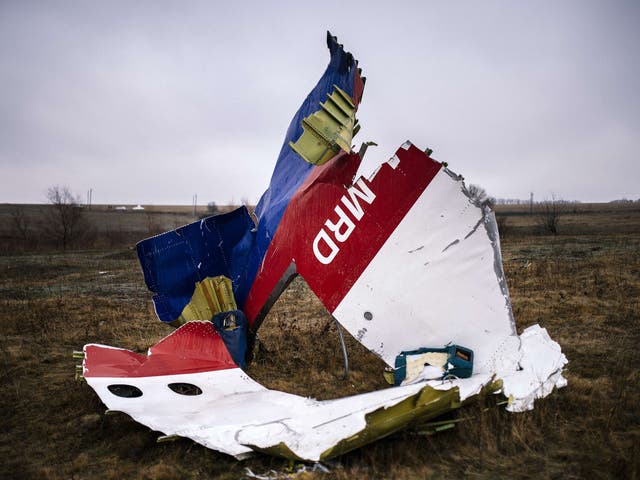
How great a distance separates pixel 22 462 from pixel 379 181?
3923mm

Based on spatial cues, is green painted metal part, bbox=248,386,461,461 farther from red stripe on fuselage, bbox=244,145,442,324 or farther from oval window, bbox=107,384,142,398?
oval window, bbox=107,384,142,398

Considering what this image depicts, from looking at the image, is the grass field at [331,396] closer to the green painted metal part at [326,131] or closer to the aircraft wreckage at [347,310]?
the aircraft wreckage at [347,310]

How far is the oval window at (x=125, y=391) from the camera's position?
4109 millimetres

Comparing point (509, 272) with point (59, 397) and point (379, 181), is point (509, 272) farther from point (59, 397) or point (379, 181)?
point (59, 397)

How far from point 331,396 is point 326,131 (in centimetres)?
287

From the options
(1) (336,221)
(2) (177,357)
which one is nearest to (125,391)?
(2) (177,357)

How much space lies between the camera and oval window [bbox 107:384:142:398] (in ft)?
13.5

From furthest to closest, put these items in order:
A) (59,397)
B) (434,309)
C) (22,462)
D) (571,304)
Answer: (571,304) < (59,397) < (434,309) < (22,462)

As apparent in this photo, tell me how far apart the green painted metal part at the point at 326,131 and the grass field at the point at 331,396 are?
2.66m

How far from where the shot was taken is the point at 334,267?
4383 mm

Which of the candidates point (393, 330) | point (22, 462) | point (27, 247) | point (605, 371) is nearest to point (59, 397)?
point (22, 462)

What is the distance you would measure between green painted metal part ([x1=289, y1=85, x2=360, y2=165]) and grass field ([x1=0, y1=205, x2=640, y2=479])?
8.73ft

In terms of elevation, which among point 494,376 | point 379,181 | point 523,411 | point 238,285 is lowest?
point 523,411

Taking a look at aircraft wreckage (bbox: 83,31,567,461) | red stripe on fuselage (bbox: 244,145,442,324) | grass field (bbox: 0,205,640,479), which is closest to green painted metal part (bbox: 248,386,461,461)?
aircraft wreckage (bbox: 83,31,567,461)
